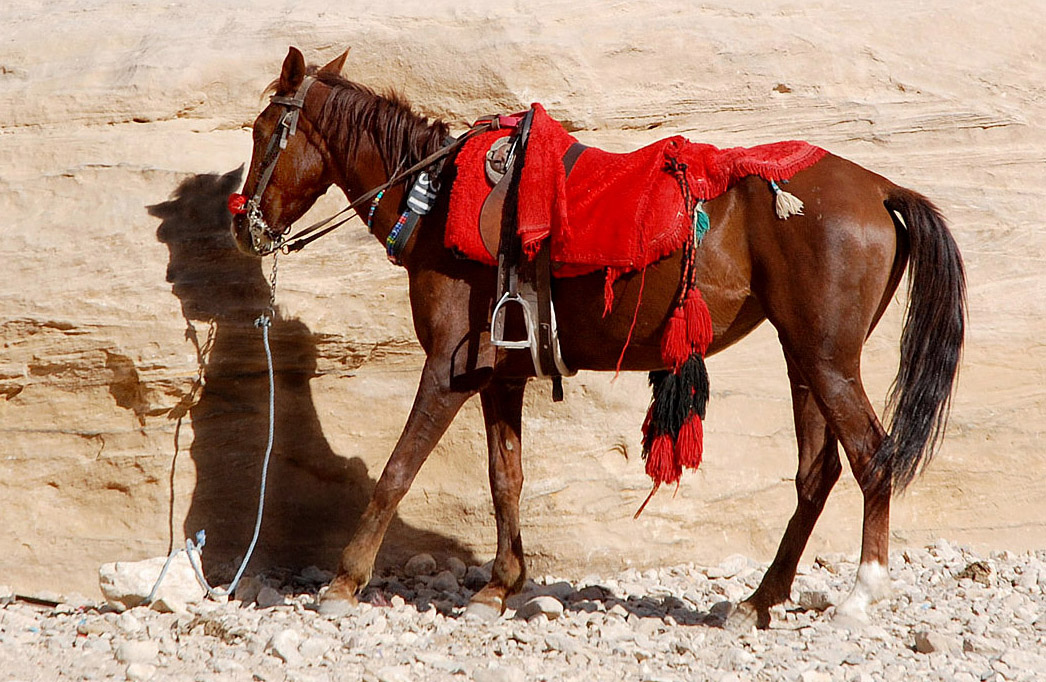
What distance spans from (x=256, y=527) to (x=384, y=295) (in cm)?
129

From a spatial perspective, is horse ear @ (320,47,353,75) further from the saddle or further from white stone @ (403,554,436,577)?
white stone @ (403,554,436,577)

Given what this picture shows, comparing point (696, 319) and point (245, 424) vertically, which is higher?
point (696, 319)

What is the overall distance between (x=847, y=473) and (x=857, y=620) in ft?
5.47

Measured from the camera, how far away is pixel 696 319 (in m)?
4.27

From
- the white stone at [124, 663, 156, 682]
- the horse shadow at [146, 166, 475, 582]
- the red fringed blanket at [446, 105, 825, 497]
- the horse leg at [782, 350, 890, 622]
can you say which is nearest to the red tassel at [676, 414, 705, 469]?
the red fringed blanket at [446, 105, 825, 497]

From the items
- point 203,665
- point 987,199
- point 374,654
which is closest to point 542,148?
point 374,654

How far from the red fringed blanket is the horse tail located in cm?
47

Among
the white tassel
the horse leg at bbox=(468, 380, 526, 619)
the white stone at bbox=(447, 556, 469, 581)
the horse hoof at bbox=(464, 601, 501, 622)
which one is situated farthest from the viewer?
the white stone at bbox=(447, 556, 469, 581)

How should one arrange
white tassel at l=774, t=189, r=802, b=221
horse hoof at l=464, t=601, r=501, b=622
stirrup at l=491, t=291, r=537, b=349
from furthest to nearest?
horse hoof at l=464, t=601, r=501, b=622
stirrup at l=491, t=291, r=537, b=349
white tassel at l=774, t=189, r=802, b=221

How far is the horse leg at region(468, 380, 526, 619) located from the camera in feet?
16.3

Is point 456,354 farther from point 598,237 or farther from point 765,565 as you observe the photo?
point 765,565

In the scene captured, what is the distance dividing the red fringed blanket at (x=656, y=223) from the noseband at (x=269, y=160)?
91cm

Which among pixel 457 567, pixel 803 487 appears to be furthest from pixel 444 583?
pixel 803 487

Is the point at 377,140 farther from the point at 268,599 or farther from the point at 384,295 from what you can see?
the point at 268,599
